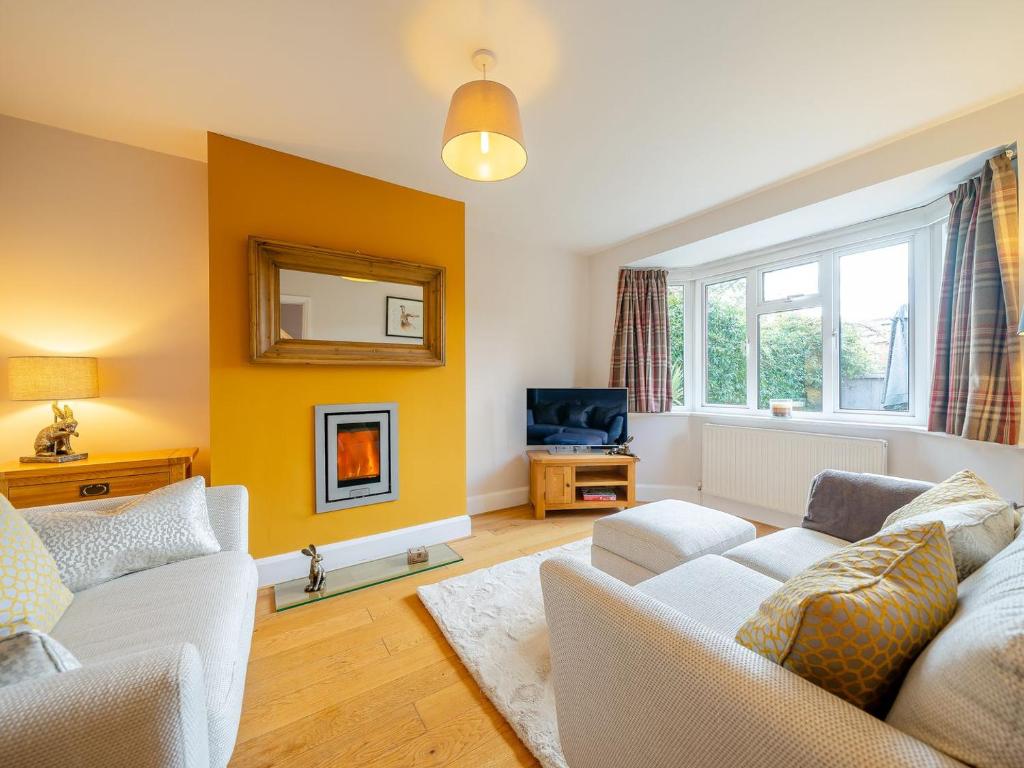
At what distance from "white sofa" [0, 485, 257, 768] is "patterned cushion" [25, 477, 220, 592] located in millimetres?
44

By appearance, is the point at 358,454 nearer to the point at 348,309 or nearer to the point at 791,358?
the point at 348,309

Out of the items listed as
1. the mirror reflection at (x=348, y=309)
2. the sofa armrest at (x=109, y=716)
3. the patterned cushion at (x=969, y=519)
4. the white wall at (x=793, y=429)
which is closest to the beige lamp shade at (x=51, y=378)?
the mirror reflection at (x=348, y=309)

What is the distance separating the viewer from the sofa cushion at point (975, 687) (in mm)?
496

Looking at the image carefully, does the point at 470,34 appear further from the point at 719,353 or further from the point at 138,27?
the point at 719,353

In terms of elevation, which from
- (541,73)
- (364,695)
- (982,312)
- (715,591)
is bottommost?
(364,695)

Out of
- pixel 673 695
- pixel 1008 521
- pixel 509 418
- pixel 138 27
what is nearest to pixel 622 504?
pixel 509 418

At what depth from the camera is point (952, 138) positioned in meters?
1.90

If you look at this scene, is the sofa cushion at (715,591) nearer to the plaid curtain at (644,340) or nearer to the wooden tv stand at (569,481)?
the wooden tv stand at (569,481)

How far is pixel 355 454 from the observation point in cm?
249

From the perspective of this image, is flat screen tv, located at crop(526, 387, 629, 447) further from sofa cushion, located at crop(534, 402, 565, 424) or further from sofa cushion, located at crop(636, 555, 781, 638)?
sofa cushion, located at crop(636, 555, 781, 638)

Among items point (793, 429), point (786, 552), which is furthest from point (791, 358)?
point (786, 552)

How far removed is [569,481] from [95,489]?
9.56 ft

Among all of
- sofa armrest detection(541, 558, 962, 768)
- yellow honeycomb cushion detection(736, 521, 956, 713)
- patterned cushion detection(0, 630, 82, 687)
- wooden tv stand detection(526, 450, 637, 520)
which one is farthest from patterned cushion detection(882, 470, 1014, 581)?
wooden tv stand detection(526, 450, 637, 520)

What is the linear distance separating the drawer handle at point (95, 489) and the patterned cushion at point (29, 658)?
5.26 feet
